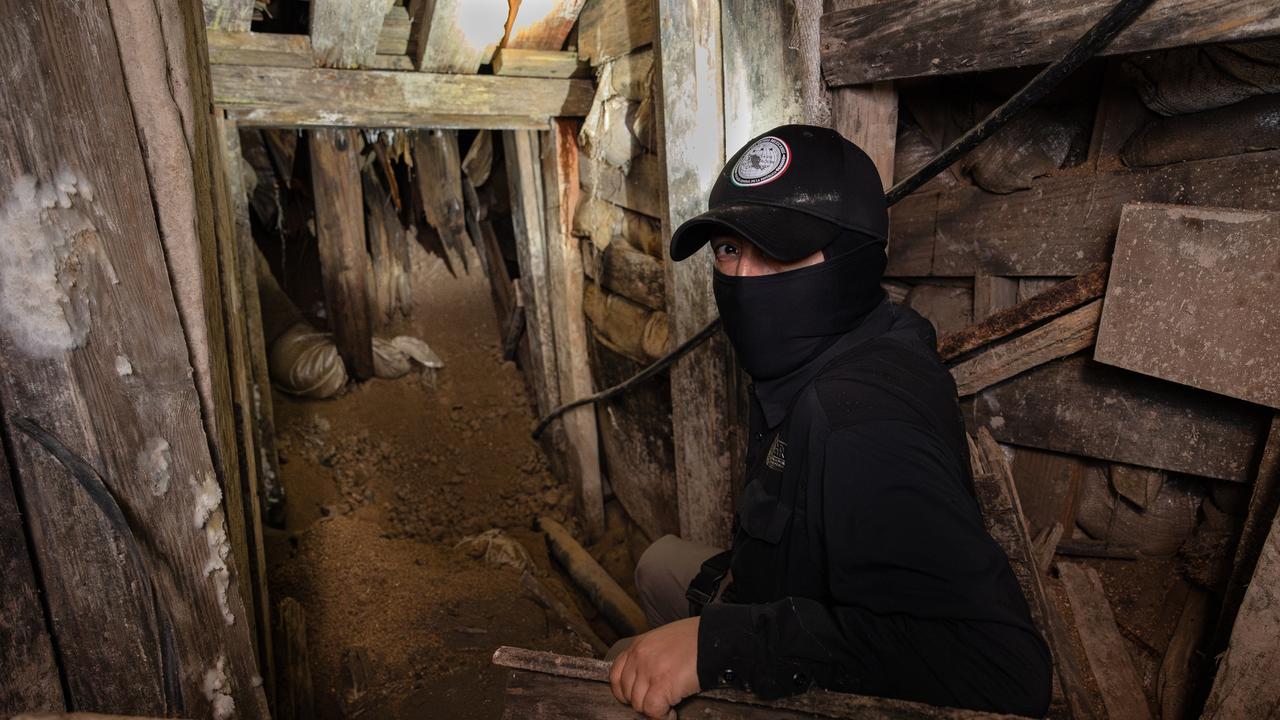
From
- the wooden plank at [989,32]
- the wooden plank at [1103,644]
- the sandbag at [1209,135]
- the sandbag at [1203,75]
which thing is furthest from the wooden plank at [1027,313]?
the wooden plank at [1103,644]

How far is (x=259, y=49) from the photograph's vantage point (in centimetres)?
315

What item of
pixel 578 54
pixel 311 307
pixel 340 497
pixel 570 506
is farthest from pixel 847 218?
pixel 311 307

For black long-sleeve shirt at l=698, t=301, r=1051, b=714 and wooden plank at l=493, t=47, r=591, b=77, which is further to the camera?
wooden plank at l=493, t=47, r=591, b=77

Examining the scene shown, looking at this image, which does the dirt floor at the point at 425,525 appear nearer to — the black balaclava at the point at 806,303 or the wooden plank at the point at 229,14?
the black balaclava at the point at 806,303

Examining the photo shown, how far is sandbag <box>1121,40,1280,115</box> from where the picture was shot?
5.16 ft

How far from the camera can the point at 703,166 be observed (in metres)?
2.54

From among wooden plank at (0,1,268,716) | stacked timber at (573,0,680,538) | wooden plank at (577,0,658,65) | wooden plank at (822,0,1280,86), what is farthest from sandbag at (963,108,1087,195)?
wooden plank at (0,1,268,716)

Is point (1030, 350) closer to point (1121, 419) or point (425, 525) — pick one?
point (1121, 419)

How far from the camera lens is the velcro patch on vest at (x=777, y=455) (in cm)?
143

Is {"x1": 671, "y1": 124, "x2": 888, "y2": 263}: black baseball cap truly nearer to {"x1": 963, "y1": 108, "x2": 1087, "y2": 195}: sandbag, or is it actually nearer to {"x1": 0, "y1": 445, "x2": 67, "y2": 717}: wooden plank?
{"x1": 963, "y1": 108, "x2": 1087, "y2": 195}: sandbag

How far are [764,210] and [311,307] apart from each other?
6.37 metres

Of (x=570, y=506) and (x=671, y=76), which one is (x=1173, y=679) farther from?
(x=570, y=506)

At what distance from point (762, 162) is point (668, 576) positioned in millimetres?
1704

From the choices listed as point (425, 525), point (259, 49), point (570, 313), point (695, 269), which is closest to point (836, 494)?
point (695, 269)
